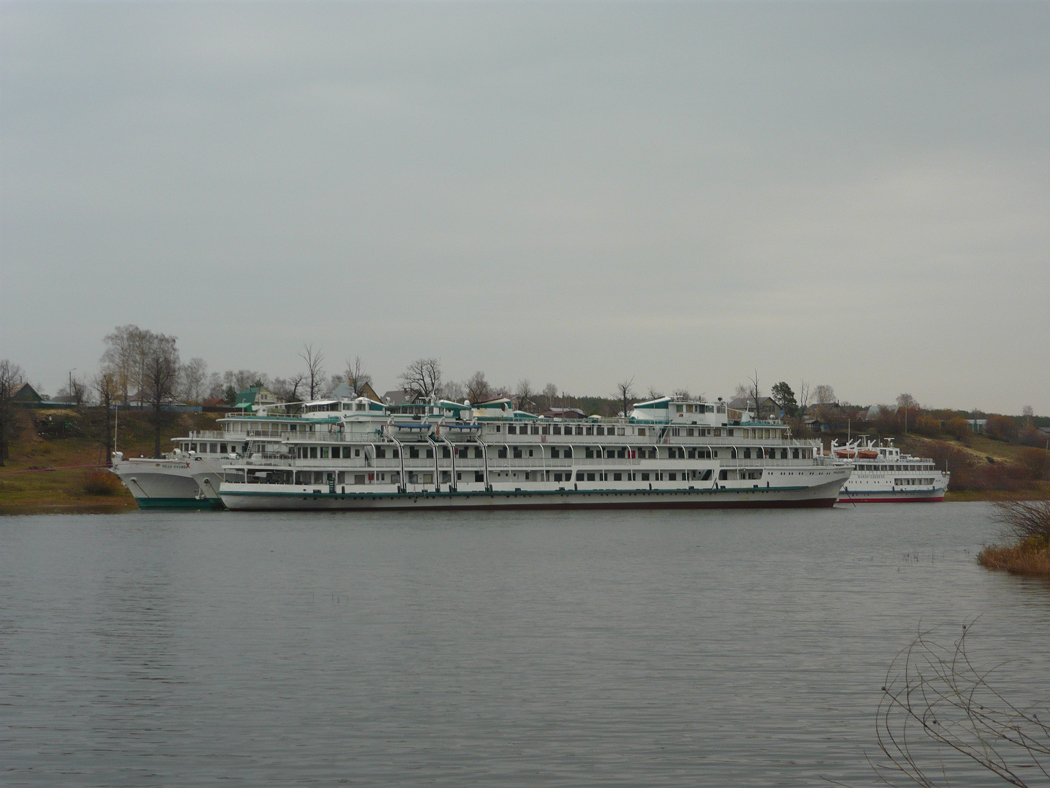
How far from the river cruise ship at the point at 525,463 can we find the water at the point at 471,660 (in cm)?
3064

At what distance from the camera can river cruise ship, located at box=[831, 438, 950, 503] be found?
110688 millimetres

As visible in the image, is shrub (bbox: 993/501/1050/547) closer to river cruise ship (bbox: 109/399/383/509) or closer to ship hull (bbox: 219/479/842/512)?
ship hull (bbox: 219/479/842/512)

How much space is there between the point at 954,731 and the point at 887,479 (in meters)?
100

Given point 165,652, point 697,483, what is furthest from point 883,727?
point 697,483

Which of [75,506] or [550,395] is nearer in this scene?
[75,506]

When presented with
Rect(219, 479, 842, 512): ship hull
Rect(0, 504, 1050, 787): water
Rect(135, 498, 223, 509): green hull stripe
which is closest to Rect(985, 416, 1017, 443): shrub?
Rect(219, 479, 842, 512): ship hull

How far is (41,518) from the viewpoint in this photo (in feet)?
226

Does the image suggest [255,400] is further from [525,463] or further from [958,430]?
[958,430]

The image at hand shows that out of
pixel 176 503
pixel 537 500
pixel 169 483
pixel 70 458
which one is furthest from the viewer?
pixel 70 458

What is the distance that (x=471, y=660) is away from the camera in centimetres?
2312

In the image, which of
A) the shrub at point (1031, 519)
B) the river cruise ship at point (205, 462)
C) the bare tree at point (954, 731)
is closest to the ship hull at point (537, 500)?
the river cruise ship at point (205, 462)

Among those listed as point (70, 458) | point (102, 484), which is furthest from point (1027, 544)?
point (70, 458)

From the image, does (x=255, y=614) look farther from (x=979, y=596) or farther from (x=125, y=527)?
(x=125, y=527)

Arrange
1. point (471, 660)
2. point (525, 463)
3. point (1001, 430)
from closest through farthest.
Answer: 1. point (471, 660)
2. point (525, 463)
3. point (1001, 430)
